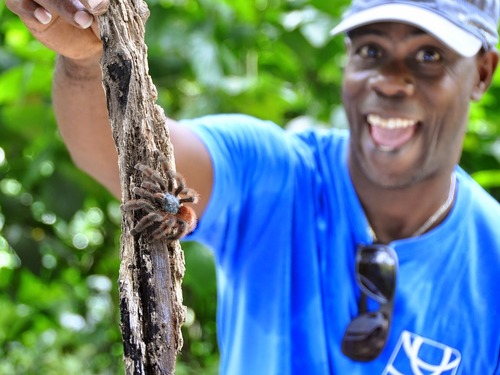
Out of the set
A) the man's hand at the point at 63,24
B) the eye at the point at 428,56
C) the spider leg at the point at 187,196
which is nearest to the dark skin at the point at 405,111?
the eye at the point at 428,56

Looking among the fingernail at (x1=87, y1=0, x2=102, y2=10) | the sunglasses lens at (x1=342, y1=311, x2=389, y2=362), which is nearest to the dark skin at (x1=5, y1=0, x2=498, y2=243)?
the sunglasses lens at (x1=342, y1=311, x2=389, y2=362)

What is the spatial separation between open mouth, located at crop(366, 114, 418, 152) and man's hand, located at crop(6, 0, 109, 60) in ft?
1.61

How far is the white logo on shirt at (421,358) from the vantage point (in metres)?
1.13

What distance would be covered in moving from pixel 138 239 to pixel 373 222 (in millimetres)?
715

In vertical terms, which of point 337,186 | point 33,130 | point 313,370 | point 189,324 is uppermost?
point 337,186

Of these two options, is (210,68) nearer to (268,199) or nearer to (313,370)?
(268,199)

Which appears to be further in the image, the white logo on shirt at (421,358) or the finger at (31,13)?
the white logo on shirt at (421,358)

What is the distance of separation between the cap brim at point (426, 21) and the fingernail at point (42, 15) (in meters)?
0.56

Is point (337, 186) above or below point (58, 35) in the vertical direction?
below

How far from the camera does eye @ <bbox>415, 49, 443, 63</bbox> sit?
3.87 feet

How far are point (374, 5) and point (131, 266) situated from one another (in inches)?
28.8

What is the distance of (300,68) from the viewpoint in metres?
1.94

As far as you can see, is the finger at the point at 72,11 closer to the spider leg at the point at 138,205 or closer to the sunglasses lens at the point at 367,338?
the spider leg at the point at 138,205

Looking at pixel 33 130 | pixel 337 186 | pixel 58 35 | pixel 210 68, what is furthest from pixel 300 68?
pixel 58 35
